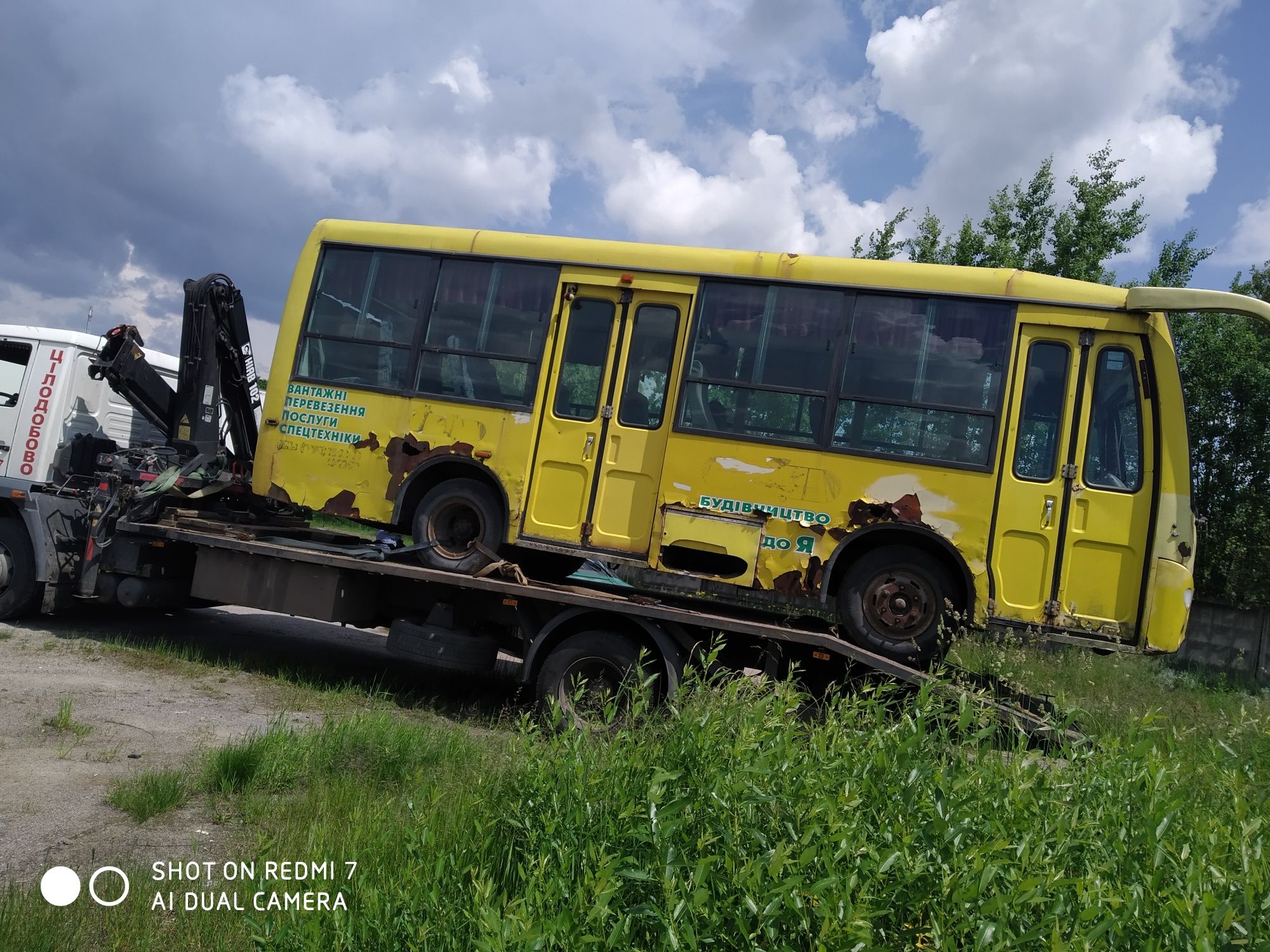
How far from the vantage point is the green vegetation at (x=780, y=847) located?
7.77ft

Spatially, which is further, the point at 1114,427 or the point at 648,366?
the point at 648,366

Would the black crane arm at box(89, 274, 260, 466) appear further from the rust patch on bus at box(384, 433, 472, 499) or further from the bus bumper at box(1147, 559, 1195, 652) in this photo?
the bus bumper at box(1147, 559, 1195, 652)

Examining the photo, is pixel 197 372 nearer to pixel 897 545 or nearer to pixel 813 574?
pixel 813 574

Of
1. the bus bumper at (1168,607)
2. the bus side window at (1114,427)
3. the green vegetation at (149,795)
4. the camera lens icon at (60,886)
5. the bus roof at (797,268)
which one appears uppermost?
the bus roof at (797,268)

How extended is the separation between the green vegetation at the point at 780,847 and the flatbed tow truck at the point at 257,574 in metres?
1.97

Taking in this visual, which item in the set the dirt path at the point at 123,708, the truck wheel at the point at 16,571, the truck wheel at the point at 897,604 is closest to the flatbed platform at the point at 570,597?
the truck wheel at the point at 897,604

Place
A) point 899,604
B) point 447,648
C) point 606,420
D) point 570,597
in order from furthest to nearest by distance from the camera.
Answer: point 447,648
point 606,420
point 570,597
point 899,604

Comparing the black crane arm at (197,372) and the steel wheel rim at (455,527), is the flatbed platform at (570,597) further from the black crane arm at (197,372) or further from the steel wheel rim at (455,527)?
the black crane arm at (197,372)

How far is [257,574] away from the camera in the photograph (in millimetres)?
7531

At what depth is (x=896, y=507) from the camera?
20.1 ft

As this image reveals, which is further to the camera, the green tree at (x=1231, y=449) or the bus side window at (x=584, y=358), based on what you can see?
the green tree at (x=1231, y=449)

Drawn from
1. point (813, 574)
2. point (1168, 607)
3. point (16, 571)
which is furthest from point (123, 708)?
point (1168, 607)

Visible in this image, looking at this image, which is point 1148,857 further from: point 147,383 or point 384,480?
point 147,383

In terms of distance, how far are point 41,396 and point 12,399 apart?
13.3 inches
